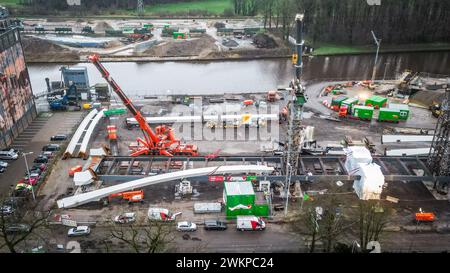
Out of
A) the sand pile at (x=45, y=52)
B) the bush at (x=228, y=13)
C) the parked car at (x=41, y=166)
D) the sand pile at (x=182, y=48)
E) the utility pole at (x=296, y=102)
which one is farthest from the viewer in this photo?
the bush at (x=228, y=13)

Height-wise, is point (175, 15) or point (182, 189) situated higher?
point (175, 15)

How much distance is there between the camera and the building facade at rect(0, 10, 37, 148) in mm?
46875

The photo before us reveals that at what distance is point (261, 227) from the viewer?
32438mm

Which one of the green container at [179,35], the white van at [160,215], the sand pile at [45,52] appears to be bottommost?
the white van at [160,215]

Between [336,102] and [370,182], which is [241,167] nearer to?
[370,182]

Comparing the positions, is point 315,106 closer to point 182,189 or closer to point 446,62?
point 182,189

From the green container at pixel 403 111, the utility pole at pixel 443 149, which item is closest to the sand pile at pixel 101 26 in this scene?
the green container at pixel 403 111

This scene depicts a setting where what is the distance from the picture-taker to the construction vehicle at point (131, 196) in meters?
36.2

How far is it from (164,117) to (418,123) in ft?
111

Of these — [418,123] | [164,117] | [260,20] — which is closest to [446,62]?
[418,123]

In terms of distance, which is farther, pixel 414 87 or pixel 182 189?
pixel 414 87

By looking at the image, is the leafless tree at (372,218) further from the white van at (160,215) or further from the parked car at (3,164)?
the parked car at (3,164)

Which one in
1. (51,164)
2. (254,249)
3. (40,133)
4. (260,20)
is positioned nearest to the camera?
(254,249)

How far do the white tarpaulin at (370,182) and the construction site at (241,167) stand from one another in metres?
0.09
